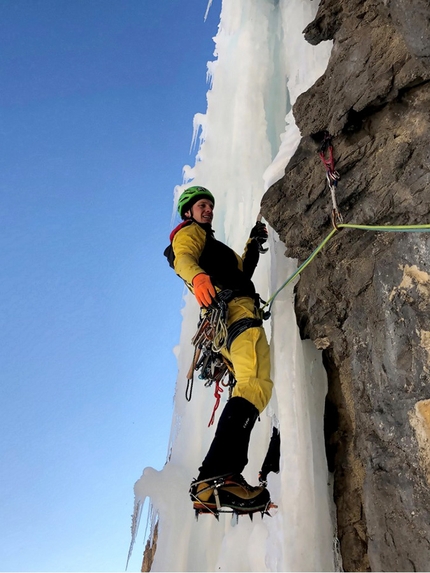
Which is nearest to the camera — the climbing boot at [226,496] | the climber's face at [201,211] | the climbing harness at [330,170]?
the climbing boot at [226,496]

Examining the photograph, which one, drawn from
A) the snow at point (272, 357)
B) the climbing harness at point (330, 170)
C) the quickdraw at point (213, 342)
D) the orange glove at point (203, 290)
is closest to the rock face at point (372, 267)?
the climbing harness at point (330, 170)

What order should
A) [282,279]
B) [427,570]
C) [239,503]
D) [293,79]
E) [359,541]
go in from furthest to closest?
1. [293,79]
2. [282,279]
3. [359,541]
4. [239,503]
5. [427,570]

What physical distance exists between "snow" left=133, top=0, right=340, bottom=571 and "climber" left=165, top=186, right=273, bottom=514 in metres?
0.33

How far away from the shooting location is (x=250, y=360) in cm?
259

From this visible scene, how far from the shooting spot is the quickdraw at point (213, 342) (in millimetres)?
2652

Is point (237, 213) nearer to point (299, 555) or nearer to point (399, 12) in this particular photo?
point (399, 12)

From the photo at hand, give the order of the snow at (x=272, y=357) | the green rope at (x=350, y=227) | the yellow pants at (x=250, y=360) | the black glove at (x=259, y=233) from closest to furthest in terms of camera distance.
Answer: the green rope at (x=350, y=227) < the yellow pants at (x=250, y=360) < the snow at (x=272, y=357) < the black glove at (x=259, y=233)

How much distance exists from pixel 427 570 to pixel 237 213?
389cm

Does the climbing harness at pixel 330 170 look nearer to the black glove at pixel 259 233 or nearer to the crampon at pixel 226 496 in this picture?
the black glove at pixel 259 233

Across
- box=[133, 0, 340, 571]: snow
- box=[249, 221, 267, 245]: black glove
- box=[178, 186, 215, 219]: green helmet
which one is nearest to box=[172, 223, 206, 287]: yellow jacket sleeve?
box=[178, 186, 215, 219]: green helmet

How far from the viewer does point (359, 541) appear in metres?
2.56

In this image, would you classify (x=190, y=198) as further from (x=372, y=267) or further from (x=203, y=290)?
(x=372, y=267)

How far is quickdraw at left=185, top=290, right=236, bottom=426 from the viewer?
2652 millimetres

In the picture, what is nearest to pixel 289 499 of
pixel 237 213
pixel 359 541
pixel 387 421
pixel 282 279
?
pixel 359 541
